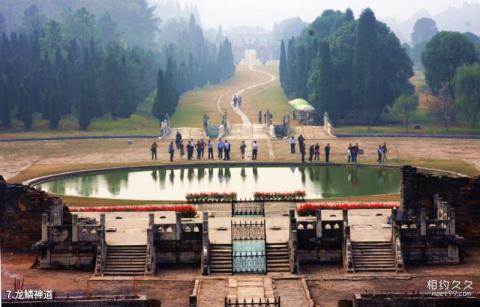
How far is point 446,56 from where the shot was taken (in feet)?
415

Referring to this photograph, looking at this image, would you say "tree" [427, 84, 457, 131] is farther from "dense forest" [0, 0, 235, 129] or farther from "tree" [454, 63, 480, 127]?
"dense forest" [0, 0, 235, 129]

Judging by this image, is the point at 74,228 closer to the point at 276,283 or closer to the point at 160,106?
the point at 276,283

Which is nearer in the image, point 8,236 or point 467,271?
point 467,271

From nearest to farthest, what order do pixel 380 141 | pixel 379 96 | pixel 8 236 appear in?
1. pixel 8 236
2. pixel 380 141
3. pixel 379 96

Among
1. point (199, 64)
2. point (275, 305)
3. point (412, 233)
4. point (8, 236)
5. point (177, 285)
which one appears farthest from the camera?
point (199, 64)

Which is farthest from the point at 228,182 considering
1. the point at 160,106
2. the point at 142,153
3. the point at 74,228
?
the point at 160,106

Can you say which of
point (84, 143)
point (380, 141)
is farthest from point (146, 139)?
point (380, 141)

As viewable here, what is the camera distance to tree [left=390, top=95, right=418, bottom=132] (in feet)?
395

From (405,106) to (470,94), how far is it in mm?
8686

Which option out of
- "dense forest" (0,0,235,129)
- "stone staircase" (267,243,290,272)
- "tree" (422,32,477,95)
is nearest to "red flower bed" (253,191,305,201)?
"stone staircase" (267,243,290,272)

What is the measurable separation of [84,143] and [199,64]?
83.0 m

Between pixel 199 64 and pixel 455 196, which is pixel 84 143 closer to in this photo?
pixel 455 196

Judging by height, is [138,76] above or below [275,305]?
above

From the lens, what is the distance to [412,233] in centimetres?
5366
